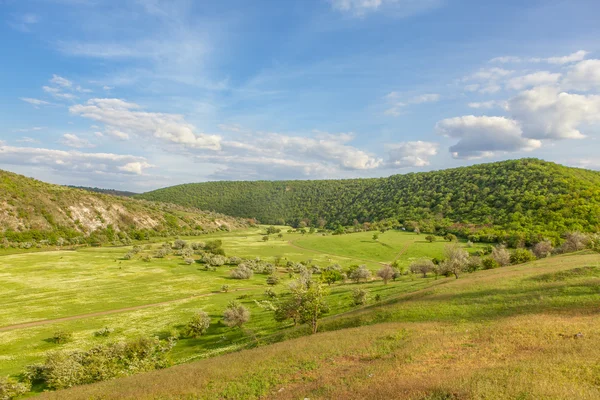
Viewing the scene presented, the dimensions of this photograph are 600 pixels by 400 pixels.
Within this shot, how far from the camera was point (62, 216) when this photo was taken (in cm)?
14775

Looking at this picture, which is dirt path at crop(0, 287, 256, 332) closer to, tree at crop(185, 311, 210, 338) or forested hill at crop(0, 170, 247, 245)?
tree at crop(185, 311, 210, 338)

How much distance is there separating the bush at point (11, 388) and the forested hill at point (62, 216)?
391 ft

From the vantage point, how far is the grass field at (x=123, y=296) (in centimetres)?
4626

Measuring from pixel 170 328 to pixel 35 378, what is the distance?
1870 cm

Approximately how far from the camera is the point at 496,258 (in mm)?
73438

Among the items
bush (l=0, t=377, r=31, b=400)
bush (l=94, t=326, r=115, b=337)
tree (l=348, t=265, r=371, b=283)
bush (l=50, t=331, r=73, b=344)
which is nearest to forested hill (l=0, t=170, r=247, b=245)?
bush (l=50, t=331, r=73, b=344)

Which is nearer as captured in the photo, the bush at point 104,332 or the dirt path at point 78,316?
the bush at point 104,332

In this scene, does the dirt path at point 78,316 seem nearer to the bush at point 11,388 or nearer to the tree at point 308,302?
the bush at point 11,388

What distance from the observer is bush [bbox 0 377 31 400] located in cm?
3061

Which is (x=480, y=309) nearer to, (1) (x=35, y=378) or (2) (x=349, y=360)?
(2) (x=349, y=360)

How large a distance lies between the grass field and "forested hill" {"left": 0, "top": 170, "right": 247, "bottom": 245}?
96.3 feet

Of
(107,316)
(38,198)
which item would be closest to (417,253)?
(107,316)

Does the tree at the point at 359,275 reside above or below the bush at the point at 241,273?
above

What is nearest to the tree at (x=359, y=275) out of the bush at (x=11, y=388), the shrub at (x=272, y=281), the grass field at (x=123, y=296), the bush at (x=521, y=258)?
the grass field at (x=123, y=296)
